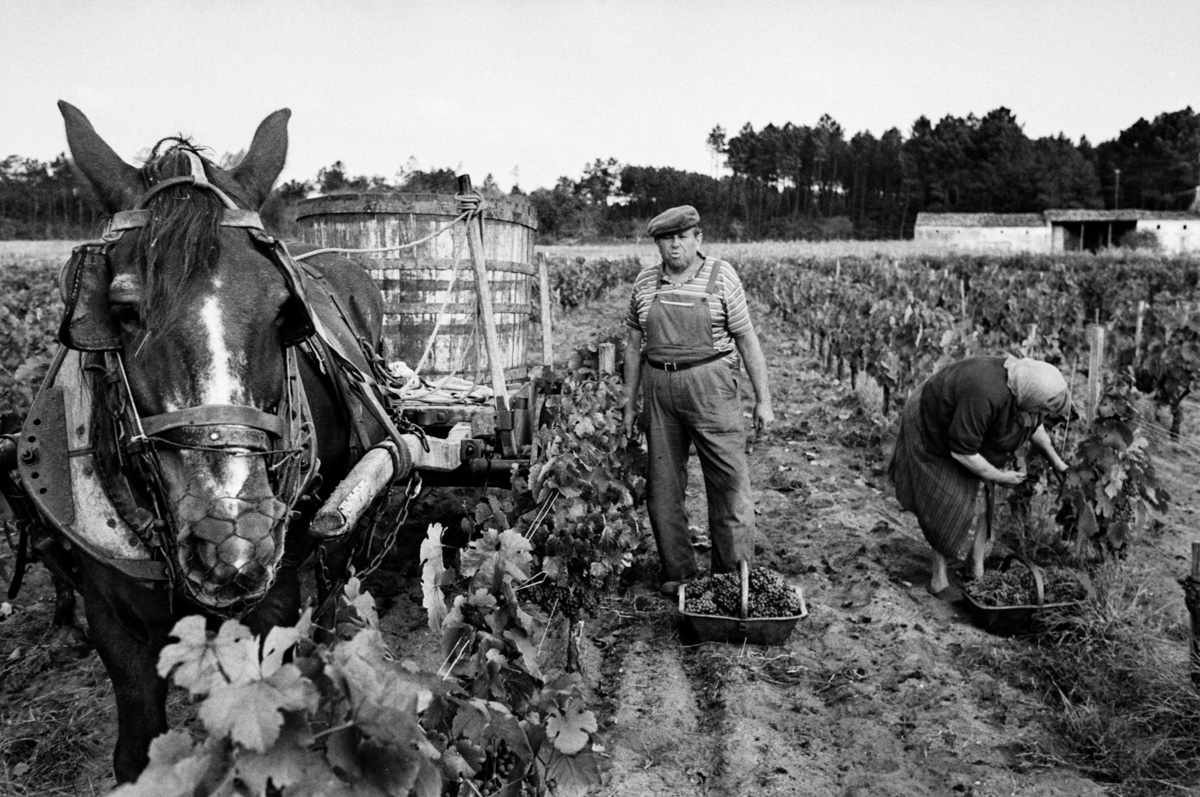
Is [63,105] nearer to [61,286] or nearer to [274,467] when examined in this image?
[61,286]

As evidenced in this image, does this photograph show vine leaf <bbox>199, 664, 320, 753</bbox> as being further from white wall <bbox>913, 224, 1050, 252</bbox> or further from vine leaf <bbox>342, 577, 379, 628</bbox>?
white wall <bbox>913, 224, 1050, 252</bbox>

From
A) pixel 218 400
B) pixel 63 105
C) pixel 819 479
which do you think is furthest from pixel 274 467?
pixel 819 479

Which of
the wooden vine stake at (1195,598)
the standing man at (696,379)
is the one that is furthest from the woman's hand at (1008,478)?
the standing man at (696,379)

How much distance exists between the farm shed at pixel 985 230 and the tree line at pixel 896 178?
11.3 metres

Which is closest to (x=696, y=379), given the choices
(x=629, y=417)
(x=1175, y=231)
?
(x=629, y=417)

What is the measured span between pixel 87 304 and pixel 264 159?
83cm

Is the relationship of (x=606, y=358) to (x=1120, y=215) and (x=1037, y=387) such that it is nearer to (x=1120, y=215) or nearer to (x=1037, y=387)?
(x=1037, y=387)

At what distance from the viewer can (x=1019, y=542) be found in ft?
19.9

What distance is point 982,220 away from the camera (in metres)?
63.8

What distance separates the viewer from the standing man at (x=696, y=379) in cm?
479

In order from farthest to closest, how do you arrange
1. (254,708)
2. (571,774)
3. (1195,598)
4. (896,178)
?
(896,178), (1195,598), (571,774), (254,708)

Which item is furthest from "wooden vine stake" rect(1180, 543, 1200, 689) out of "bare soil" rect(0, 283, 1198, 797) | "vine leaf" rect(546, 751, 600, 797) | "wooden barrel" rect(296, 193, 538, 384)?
"wooden barrel" rect(296, 193, 538, 384)

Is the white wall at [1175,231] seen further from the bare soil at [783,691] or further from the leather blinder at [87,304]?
the leather blinder at [87,304]

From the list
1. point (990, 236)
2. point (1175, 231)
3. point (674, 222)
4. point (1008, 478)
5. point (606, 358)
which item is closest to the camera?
point (674, 222)
